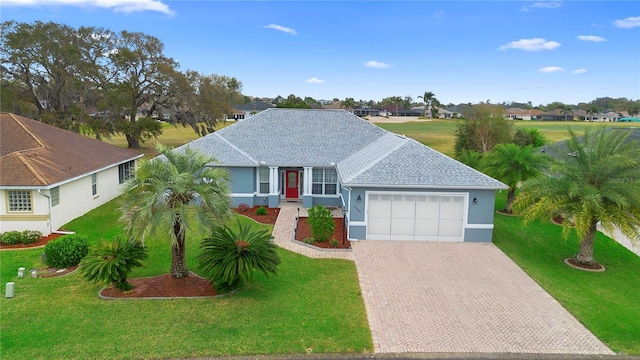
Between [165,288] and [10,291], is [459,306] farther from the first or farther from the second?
[10,291]

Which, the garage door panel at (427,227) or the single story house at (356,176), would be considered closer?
the single story house at (356,176)

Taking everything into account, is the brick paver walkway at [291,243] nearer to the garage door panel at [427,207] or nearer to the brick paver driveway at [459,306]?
the brick paver driveway at [459,306]

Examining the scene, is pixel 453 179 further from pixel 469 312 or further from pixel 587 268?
pixel 469 312

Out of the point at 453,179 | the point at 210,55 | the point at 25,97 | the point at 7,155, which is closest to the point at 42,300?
the point at 7,155

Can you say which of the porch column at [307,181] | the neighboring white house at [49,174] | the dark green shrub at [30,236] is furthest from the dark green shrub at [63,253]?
the porch column at [307,181]

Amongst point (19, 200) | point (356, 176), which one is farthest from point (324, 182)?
point (19, 200)
